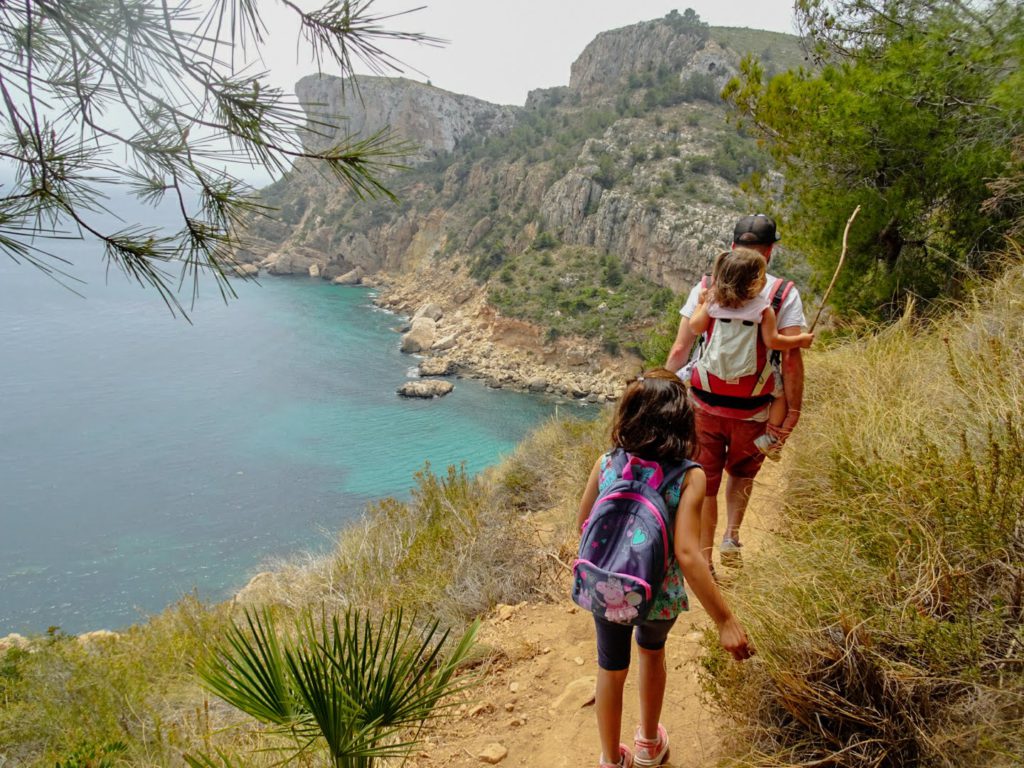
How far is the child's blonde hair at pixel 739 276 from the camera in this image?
2.15 metres

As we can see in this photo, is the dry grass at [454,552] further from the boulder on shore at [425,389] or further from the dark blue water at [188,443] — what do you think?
the boulder on shore at [425,389]

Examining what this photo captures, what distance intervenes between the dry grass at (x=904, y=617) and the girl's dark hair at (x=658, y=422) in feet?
Answer: 1.75

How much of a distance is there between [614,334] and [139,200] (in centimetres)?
3308

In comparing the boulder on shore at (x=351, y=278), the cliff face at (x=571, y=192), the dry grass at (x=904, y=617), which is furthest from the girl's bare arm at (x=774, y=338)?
the boulder on shore at (x=351, y=278)

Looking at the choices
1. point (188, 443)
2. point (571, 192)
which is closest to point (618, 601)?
point (188, 443)

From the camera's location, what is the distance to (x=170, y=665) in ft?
14.2

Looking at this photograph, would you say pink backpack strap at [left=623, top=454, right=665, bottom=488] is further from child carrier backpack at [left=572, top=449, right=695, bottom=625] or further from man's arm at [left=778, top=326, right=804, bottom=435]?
man's arm at [left=778, top=326, right=804, bottom=435]

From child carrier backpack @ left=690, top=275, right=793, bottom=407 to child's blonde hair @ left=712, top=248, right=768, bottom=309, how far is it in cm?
8

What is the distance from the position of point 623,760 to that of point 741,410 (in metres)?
1.23

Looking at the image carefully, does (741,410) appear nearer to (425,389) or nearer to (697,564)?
(697,564)

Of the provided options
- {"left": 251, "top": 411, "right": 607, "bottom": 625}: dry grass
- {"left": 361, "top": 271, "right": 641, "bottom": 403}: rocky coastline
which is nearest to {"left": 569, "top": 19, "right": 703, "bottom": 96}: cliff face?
{"left": 361, "top": 271, "right": 641, "bottom": 403}: rocky coastline

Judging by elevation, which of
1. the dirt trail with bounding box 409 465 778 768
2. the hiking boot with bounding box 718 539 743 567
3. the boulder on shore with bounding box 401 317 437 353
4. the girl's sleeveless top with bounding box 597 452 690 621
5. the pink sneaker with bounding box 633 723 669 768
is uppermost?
the girl's sleeveless top with bounding box 597 452 690 621

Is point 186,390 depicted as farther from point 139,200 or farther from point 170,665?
point 139,200

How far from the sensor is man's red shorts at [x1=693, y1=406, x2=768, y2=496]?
7.73 ft
